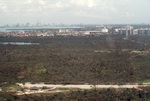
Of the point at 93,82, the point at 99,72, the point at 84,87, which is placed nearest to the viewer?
the point at 84,87

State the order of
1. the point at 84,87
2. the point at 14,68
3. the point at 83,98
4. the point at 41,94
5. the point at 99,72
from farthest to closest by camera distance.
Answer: the point at 14,68
the point at 99,72
the point at 84,87
the point at 41,94
the point at 83,98

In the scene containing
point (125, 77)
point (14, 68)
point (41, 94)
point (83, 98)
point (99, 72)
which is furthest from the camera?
point (14, 68)

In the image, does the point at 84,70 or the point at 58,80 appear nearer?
the point at 58,80

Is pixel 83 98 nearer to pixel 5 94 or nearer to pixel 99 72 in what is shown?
pixel 5 94

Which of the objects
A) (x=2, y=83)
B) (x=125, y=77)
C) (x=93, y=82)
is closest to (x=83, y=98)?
(x=93, y=82)

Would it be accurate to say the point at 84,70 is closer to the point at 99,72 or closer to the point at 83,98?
the point at 99,72

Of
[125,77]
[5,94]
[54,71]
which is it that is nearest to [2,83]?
[5,94]
